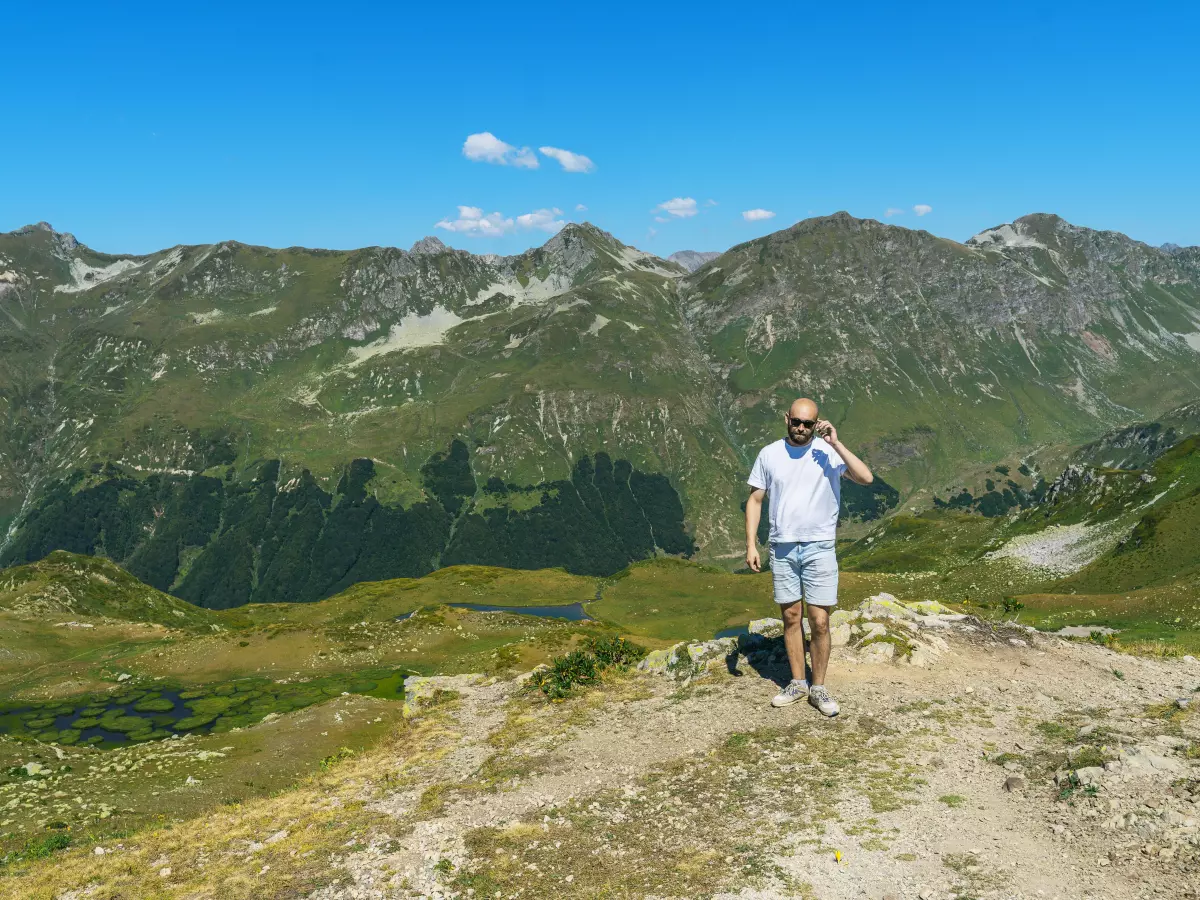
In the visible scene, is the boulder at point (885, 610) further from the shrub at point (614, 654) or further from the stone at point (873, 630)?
the shrub at point (614, 654)

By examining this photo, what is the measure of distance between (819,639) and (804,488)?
4.24 m

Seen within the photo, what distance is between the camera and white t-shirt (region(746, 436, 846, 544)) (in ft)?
54.4

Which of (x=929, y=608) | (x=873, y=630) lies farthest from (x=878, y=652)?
(x=929, y=608)

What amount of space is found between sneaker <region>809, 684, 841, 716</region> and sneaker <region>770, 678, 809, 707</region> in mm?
517

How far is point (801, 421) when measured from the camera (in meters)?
16.3

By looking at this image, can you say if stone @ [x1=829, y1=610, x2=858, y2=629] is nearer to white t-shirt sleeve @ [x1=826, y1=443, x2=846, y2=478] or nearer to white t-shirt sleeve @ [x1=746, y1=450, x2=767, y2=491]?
white t-shirt sleeve @ [x1=746, y1=450, x2=767, y2=491]

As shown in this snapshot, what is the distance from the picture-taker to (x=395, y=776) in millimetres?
19391

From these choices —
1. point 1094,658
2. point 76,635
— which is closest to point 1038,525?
point 1094,658

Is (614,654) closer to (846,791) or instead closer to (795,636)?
(795,636)

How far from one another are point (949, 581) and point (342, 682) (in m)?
79.9

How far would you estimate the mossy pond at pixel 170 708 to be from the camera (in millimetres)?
59938

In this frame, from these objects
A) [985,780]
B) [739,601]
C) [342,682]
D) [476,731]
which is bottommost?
[739,601]

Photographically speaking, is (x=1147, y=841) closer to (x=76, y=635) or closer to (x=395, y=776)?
(x=395, y=776)

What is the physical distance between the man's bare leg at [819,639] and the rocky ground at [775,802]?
129cm
